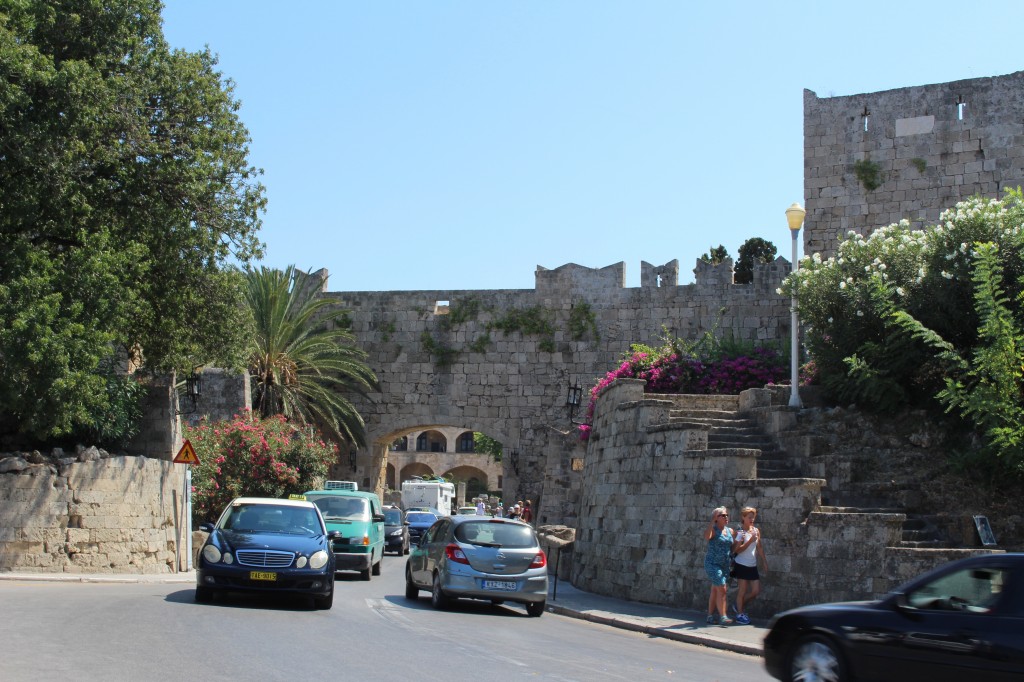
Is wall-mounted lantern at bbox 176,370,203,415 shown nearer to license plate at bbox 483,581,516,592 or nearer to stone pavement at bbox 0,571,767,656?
stone pavement at bbox 0,571,767,656

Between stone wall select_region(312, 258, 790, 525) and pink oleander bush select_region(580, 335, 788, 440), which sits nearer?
pink oleander bush select_region(580, 335, 788, 440)

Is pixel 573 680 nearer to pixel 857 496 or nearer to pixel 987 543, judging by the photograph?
pixel 987 543

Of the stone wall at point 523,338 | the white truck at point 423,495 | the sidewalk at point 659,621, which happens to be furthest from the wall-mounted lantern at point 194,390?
the sidewalk at point 659,621

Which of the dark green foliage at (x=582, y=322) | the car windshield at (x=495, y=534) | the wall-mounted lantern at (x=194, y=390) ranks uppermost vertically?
the dark green foliage at (x=582, y=322)

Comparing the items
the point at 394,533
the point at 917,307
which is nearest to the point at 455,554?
the point at 917,307

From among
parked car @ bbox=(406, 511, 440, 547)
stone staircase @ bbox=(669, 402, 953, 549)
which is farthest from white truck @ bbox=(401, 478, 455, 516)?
stone staircase @ bbox=(669, 402, 953, 549)

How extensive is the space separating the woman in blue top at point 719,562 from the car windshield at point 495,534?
2659mm

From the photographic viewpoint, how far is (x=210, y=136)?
19.9m

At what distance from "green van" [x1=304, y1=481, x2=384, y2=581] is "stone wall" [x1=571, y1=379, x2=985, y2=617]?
12.7 feet

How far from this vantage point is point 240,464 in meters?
29.3

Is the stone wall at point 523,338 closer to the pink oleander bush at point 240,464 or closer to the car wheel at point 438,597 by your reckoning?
the pink oleander bush at point 240,464

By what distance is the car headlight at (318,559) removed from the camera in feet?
44.8

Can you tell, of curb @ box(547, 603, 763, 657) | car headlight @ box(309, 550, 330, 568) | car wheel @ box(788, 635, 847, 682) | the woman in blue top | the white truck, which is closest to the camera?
car wheel @ box(788, 635, 847, 682)

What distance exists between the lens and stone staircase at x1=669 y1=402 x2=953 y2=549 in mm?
14586
